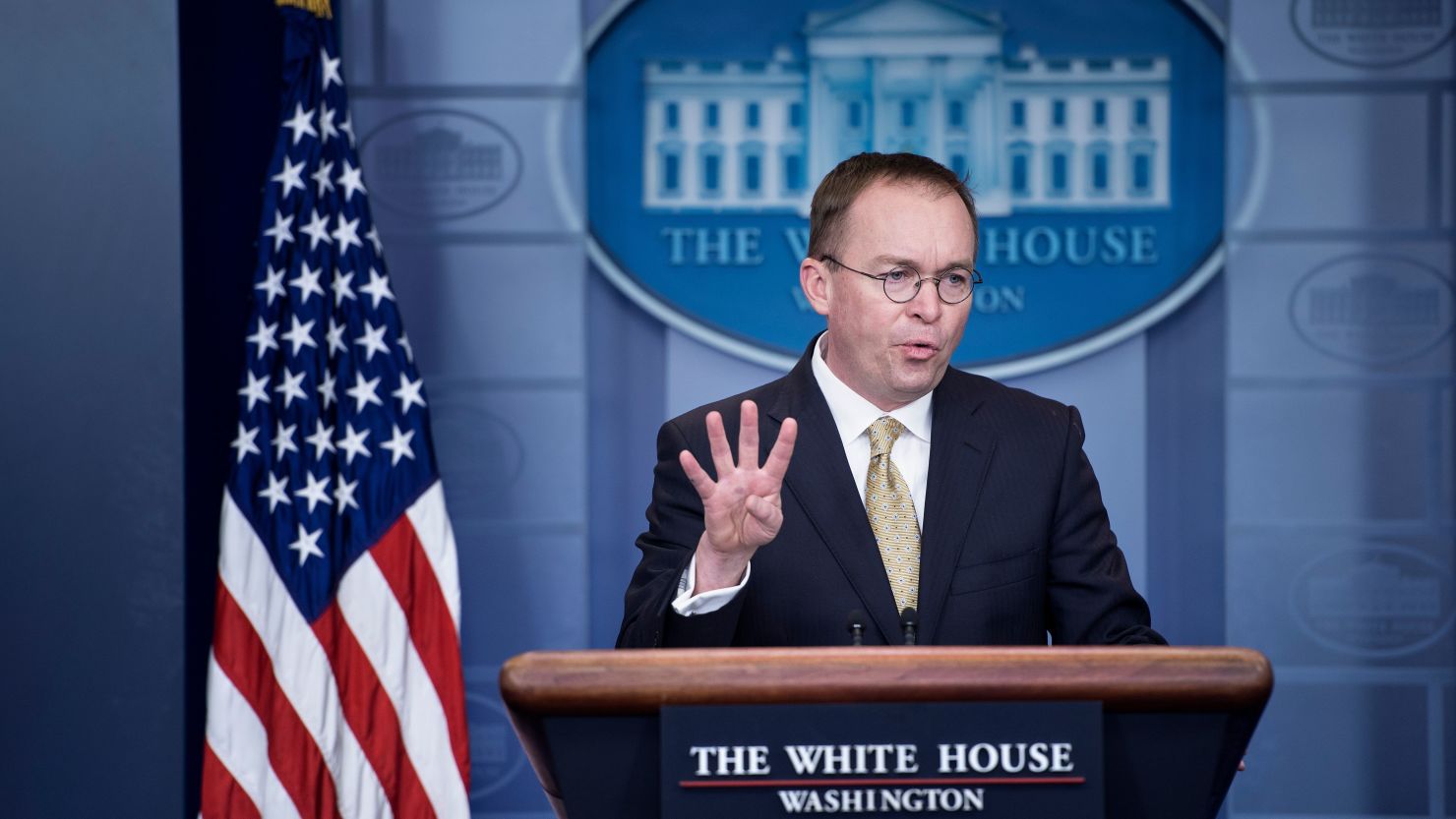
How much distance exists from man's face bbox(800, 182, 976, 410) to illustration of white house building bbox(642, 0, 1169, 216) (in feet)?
6.01


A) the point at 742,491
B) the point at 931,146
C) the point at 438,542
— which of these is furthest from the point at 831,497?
the point at 931,146

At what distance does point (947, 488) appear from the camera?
181 cm

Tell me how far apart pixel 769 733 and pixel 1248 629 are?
2.99m

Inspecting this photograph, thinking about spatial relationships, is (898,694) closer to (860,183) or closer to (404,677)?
(860,183)

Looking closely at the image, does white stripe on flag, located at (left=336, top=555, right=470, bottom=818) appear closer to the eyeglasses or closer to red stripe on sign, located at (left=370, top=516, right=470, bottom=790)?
red stripe on sign, located at (left=370, top=516, right=470, bottom=790)

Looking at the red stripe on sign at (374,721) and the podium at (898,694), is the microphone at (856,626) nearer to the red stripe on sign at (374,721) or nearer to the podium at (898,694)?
the podium at (898,694)

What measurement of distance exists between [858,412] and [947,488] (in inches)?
7.2

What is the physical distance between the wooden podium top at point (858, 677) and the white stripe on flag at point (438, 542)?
2.16 meters

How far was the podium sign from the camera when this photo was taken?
41.7 inches

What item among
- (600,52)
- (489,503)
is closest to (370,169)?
(600,52)

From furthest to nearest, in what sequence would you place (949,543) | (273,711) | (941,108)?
(941,108) < (273,711) < (949,543)

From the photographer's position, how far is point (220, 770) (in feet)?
9.52

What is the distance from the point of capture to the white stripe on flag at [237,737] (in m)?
2.91

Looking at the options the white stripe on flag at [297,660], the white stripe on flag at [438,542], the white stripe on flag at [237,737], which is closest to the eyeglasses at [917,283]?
the white stripe on flag at [438,542]
